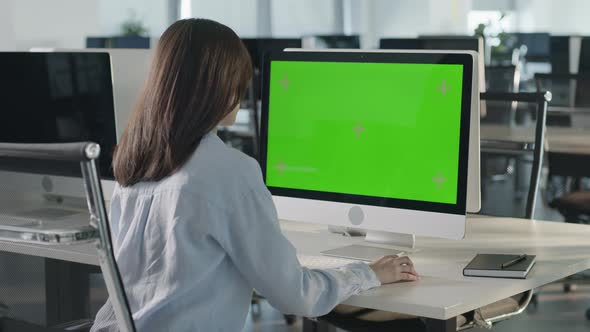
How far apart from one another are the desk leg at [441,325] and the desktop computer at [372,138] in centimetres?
29

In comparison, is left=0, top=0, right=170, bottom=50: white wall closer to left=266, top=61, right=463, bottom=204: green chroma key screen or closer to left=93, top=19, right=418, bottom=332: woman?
left=266, top=61, right=463, bottom=204: green chroma key screen

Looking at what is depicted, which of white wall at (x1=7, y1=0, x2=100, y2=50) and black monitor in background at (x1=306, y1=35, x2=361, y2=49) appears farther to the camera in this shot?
black monitor in background at (x1=306, y1=35, x2=361, y2=49)

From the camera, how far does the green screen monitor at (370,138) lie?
2172 millimetres

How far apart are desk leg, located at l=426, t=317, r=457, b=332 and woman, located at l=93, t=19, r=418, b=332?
286mm

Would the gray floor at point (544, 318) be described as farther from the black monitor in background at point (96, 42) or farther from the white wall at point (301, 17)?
the white wall at point (301, 17)

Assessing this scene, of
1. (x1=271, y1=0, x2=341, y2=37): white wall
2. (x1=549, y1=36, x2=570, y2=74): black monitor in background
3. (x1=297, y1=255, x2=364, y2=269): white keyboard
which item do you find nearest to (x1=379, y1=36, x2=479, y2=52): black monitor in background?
(x1=549, y1=36, x2=570, y2=74): black monitor in background

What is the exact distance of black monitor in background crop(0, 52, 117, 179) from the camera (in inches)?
104

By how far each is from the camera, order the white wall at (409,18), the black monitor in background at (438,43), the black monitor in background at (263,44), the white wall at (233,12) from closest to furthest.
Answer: the black monitor in background at (438,43) < the black monitor in background at (263,44) < the white wall at (233,12) < the white wall at (409,18)

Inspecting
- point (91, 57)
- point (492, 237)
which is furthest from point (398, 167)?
point (91, 57)

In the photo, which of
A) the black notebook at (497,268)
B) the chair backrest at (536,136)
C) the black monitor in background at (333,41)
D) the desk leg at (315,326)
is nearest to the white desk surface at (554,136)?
the chair backrest at (536,136)

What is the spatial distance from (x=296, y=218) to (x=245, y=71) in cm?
69

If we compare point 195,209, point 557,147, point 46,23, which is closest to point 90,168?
point 195,209

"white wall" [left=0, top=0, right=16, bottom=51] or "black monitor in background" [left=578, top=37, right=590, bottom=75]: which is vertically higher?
"white wall" [left=0, top=0, right=16, bottom=51]

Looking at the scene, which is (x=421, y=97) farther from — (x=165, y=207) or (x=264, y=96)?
(x=165, y=207)
